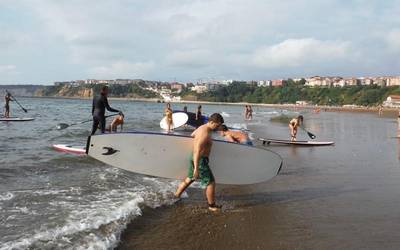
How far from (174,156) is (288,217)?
243cm

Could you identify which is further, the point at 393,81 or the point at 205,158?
the point at 393,81

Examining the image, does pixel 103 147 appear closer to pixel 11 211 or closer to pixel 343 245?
pixel 11 211

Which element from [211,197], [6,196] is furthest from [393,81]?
[6,196]

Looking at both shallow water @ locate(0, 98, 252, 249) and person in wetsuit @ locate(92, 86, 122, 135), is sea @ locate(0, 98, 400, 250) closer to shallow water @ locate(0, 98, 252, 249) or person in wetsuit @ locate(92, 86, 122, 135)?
shallow water @ locate(0, 98, 252, 249)

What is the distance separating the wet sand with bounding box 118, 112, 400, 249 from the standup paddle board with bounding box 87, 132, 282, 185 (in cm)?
44

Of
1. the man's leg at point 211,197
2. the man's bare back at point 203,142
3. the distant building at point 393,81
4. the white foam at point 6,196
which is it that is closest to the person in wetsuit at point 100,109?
the white foam at point 6,196

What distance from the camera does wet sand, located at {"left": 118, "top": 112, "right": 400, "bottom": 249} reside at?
5605 millimetres

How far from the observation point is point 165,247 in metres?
5.36

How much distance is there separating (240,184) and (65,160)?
536cm

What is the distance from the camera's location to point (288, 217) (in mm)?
6785

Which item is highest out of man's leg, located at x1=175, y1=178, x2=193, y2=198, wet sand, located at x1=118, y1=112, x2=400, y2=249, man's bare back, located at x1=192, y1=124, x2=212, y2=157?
man's bare back, located at x1=192, y1=124, x2=212, y2=157

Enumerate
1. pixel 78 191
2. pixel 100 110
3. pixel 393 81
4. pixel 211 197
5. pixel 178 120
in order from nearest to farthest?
pixel 211 197
pixel 78 191
pixel 100 110
pixel 178 120
pixel 393 81

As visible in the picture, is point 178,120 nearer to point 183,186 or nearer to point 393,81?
point 183,186

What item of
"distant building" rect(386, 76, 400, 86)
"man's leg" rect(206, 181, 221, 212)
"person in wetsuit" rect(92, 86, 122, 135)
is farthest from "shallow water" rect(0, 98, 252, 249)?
"distant building" rect(386, 76, 400, 86)
